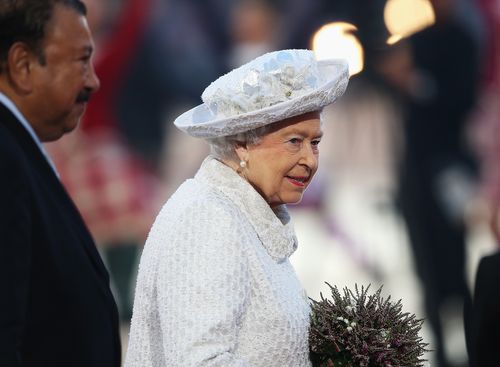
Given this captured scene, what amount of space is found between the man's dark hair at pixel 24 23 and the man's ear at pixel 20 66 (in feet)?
0.04

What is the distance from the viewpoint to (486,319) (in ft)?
10.4

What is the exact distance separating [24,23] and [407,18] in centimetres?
449

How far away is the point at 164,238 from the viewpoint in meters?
2.57

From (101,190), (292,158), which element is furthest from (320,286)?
(292,158)

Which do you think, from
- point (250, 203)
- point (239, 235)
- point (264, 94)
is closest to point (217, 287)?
point (239, 235)

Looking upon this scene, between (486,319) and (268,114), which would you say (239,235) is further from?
(486,319)

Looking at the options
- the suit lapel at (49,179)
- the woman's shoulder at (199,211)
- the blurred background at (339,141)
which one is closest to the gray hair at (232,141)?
the woman's shoulder at (199,211)

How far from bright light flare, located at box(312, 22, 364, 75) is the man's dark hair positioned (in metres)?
3.57

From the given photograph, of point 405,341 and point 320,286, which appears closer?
point 405,341

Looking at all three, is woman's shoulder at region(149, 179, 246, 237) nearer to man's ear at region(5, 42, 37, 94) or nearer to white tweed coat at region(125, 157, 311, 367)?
white tweed coat at region(125, 157, 311, 367)

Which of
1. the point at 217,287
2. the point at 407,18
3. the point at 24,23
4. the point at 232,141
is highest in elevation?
the point at 407,18

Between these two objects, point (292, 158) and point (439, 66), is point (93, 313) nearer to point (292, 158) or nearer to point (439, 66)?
point (292, 158)

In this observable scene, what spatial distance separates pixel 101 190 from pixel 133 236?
1.23ft

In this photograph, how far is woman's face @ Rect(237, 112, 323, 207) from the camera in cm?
270
